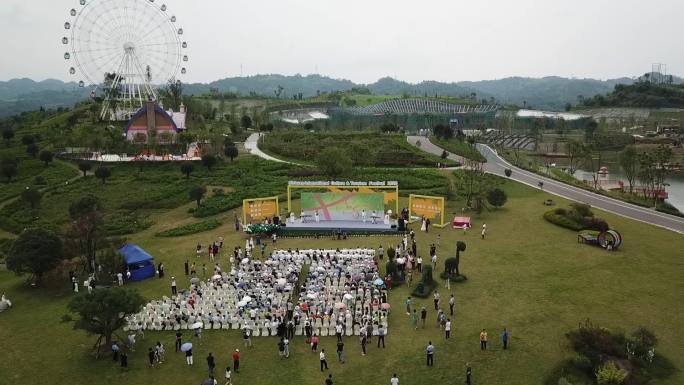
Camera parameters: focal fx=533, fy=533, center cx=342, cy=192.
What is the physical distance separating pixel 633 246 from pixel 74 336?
32.2 metres

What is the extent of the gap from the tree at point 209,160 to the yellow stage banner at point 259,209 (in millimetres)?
19950

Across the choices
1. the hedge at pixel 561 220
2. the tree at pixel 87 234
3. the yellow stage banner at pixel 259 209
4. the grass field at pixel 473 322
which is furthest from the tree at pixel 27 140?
the hedge at pixel 561 220

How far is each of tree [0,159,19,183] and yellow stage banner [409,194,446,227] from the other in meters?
43.6

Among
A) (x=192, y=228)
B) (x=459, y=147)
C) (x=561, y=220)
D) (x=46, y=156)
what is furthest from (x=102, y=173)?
(x=459, y=147)

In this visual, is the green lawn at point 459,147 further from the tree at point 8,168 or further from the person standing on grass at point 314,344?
the tree at point 8,168

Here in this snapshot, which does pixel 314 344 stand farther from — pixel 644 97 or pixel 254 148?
pixel 644 97

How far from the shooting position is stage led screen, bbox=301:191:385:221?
1574 inches

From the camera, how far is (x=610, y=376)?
59.4 ft

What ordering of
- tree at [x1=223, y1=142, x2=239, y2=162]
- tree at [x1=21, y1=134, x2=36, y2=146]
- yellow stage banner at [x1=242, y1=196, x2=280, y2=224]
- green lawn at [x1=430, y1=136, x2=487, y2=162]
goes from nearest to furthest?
yellow stage banner at [x1=242, y1=196, x2=280, y2=224], tree at [x1=223, y1=142, x2=239, y2=162], green lawn at [x1=430, y1=136, x2=487, y2=162], tree at [x1=21, y1=134, x2=36, y2=146]

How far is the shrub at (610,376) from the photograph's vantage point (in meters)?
18.0

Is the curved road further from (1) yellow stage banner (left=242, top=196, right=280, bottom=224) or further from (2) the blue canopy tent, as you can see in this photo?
(2) the blue canopy tent

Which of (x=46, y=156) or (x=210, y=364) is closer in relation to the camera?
(x=210, y=364)

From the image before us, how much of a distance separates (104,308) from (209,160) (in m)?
39.4

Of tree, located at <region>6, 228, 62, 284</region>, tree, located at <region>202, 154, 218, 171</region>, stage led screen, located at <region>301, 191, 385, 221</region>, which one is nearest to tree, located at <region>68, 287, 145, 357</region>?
tree, located at <region>6, 228, 62, 284</region>
